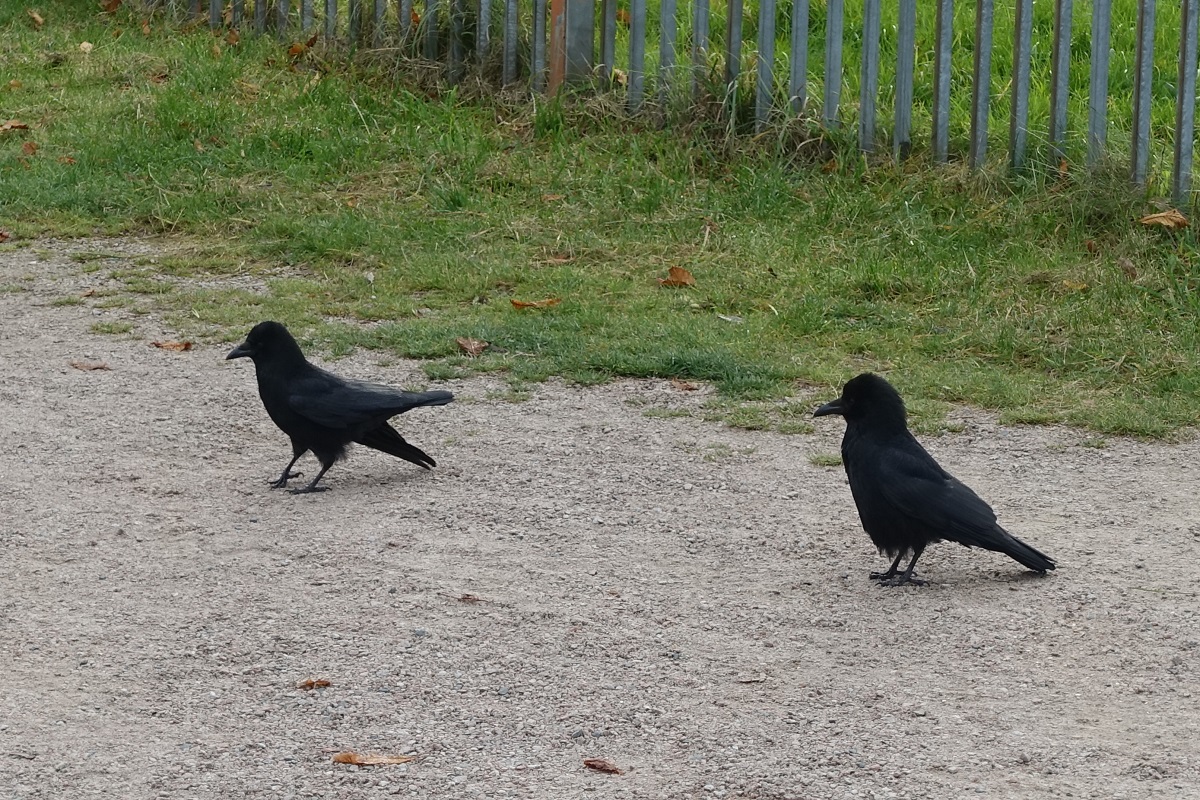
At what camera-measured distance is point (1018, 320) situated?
7.64 meters

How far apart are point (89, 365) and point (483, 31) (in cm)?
440

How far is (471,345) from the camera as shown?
744 centimetres

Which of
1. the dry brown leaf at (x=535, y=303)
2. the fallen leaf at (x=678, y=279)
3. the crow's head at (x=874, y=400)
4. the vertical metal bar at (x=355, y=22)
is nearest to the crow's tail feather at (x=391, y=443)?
the crow's head at (x=874, y=400)

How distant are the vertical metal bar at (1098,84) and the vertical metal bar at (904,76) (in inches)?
38.7

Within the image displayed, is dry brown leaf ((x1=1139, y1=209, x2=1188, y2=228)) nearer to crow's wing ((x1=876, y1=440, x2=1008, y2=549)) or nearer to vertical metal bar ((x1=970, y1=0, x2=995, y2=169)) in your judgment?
vertical metal bar ((x1=970, y1=0, x2=995, y2=169))

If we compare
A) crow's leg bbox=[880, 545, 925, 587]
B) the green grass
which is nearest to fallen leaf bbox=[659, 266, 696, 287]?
the green grass

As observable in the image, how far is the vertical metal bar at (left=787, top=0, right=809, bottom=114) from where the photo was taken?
31.0ft

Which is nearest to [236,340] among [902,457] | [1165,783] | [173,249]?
[173,249]

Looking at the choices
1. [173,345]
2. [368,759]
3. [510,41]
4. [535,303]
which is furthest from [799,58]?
[368,759]

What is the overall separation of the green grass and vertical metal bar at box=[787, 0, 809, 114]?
0.29 metres

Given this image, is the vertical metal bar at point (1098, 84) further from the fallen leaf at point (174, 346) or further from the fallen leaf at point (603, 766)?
the fallen leaf at point (603, 766)

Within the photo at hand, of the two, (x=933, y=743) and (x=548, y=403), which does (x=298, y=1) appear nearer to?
(x=548, y=403)

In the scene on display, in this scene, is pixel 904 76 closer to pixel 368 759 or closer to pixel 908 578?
pixel 908 578

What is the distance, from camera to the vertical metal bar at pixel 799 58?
944cm
